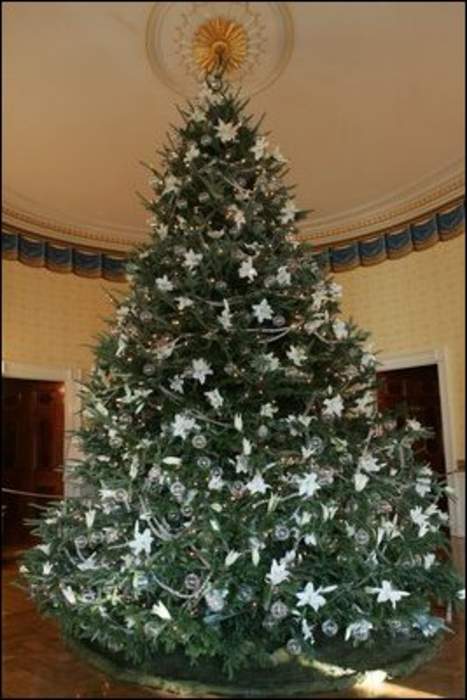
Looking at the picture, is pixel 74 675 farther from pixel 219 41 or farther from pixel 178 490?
pixel 219 41

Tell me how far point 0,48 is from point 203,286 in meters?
1.94

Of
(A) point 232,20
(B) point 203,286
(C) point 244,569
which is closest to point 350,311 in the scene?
(A) point 232,20

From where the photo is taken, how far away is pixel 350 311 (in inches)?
222

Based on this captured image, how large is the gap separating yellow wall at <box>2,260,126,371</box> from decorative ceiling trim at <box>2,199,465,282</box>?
0.34 feet

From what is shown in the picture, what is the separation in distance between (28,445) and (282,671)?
383 cm

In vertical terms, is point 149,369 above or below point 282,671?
above

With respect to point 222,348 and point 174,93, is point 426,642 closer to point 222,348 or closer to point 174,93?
point 222,348

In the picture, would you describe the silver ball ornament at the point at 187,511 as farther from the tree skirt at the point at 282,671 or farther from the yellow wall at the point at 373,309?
the yellow wall at the point at 373,309

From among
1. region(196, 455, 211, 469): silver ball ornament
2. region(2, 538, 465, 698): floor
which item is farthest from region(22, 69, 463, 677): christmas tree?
region(2, 538, 465, 698): floor

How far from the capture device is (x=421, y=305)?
5094 mm

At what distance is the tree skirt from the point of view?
1631 mm

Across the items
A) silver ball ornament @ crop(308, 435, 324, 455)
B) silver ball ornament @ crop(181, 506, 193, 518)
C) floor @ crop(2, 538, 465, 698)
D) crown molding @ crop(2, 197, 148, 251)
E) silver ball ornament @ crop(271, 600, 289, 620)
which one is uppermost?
crown molding @ crop(2, 197, 148, 251)

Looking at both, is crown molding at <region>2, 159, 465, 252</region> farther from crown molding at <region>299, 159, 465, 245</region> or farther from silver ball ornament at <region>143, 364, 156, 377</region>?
silver ball ornament at <region>143, 364, 156, 377</region>

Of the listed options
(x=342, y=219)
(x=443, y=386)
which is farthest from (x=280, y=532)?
(x=342, y=219)
